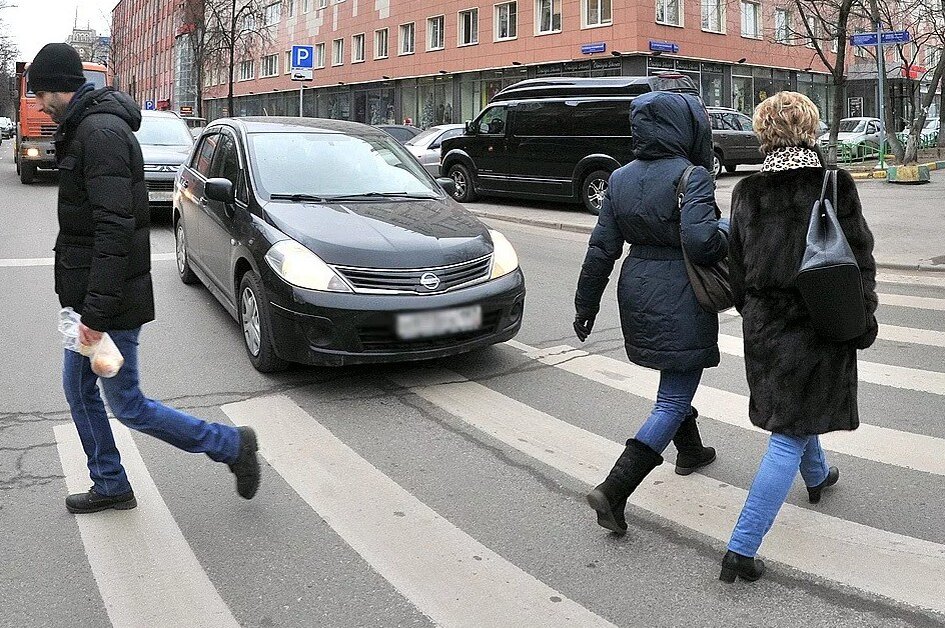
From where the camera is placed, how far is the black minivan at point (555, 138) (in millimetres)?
15992

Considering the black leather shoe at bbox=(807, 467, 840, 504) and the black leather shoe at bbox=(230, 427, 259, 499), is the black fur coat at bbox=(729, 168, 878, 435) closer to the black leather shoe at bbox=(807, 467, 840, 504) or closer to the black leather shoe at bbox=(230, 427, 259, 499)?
the black leather shoe at bbox=(807, 467, 840, 504)

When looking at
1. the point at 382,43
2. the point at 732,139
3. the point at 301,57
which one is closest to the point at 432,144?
the point at 301,57

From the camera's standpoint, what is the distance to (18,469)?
4586 mm

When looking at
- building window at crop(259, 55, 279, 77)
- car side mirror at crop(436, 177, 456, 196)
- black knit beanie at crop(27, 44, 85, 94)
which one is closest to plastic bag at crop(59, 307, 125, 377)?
black knit beanie at crop(27, 44, 85, 94)

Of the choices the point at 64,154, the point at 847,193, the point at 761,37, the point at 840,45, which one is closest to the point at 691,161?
the point at 847,193

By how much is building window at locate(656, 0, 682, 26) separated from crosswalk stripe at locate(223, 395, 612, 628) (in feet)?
111

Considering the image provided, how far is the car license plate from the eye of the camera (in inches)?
224

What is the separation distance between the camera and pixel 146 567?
140 inches

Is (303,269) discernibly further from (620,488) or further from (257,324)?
(620,488)

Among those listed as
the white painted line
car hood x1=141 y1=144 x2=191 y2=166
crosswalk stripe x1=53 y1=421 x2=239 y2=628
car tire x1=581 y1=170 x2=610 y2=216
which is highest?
car hood x1=141 y1=144 x2=191 y2=166

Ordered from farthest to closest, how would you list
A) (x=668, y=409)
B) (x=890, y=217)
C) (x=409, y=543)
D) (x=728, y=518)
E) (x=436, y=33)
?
(x=436, y=33), (x=890, y=217), (x=728, y=518), (x=668, y=409), (x=409, y=543)

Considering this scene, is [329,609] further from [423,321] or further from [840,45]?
[840,45]

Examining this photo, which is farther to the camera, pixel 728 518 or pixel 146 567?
pixel 728 518

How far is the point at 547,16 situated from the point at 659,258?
120ft
